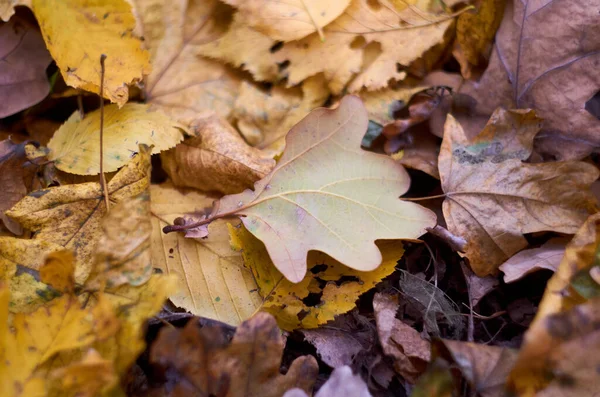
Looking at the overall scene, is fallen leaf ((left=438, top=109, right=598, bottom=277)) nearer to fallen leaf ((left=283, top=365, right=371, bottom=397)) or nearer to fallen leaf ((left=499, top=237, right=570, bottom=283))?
fallen leaf ((left=499, top=237, right=570, bottom=283))

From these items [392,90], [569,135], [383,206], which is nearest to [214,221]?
[383,206]

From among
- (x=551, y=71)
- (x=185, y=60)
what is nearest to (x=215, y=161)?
(x=185, y=60)

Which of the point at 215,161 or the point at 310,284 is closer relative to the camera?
the point at 310,284

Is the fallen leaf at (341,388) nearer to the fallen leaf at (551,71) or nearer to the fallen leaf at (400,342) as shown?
the fallen leaf at (400,342)

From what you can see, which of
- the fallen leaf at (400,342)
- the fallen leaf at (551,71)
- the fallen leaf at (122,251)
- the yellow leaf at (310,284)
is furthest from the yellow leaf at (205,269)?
the fallen leaf at (551,71)

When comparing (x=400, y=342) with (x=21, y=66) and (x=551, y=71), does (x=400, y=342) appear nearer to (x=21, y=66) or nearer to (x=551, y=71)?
(x=551, y=71)

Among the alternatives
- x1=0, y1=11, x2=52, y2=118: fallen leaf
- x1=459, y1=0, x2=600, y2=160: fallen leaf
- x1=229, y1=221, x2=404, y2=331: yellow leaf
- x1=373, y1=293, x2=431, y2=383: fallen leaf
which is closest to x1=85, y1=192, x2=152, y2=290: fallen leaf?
x1=229, y1=221, x2=404, y2=331: yellow leaf
